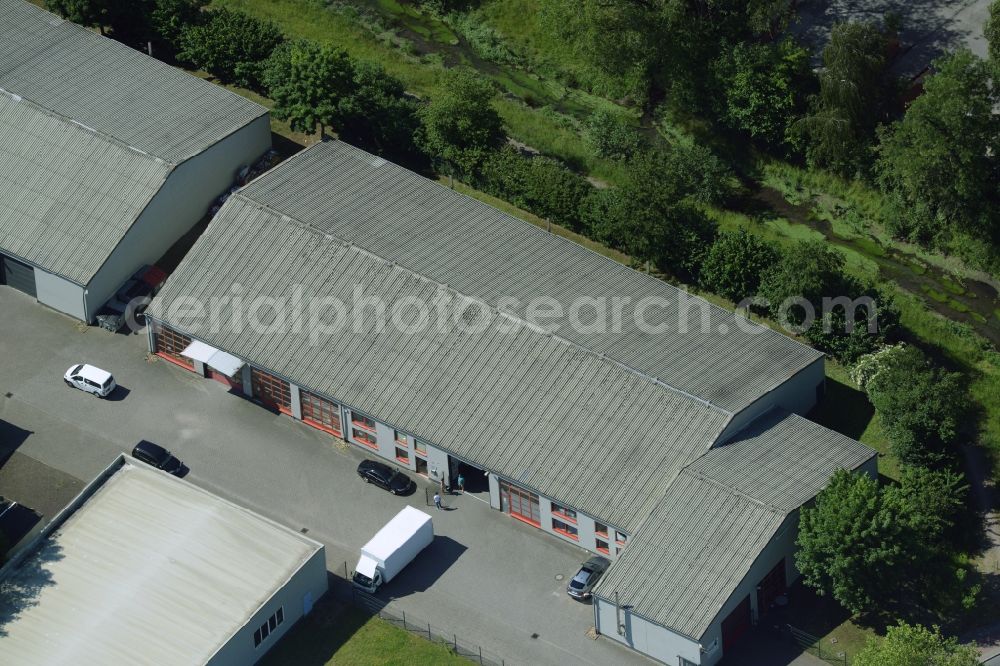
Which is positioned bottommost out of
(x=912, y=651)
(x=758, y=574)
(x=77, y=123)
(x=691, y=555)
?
(x=758, y=574)

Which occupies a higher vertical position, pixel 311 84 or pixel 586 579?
pixel 311 84

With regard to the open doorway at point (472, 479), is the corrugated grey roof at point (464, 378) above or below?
above

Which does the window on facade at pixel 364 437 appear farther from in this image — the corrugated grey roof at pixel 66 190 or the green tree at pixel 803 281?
the green tree at pixel 803 281

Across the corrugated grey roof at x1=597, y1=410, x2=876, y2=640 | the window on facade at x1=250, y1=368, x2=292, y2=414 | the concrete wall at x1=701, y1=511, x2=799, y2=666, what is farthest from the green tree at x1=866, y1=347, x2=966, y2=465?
the window on facade at x1=250, y1=368, x2=292, y2=414

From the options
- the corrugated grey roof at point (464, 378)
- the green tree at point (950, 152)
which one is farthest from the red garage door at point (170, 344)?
the green tree at point (950, 152)

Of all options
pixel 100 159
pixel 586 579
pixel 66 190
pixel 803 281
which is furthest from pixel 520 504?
pixel 66 190

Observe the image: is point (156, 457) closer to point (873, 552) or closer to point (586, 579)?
point (586, 579)
